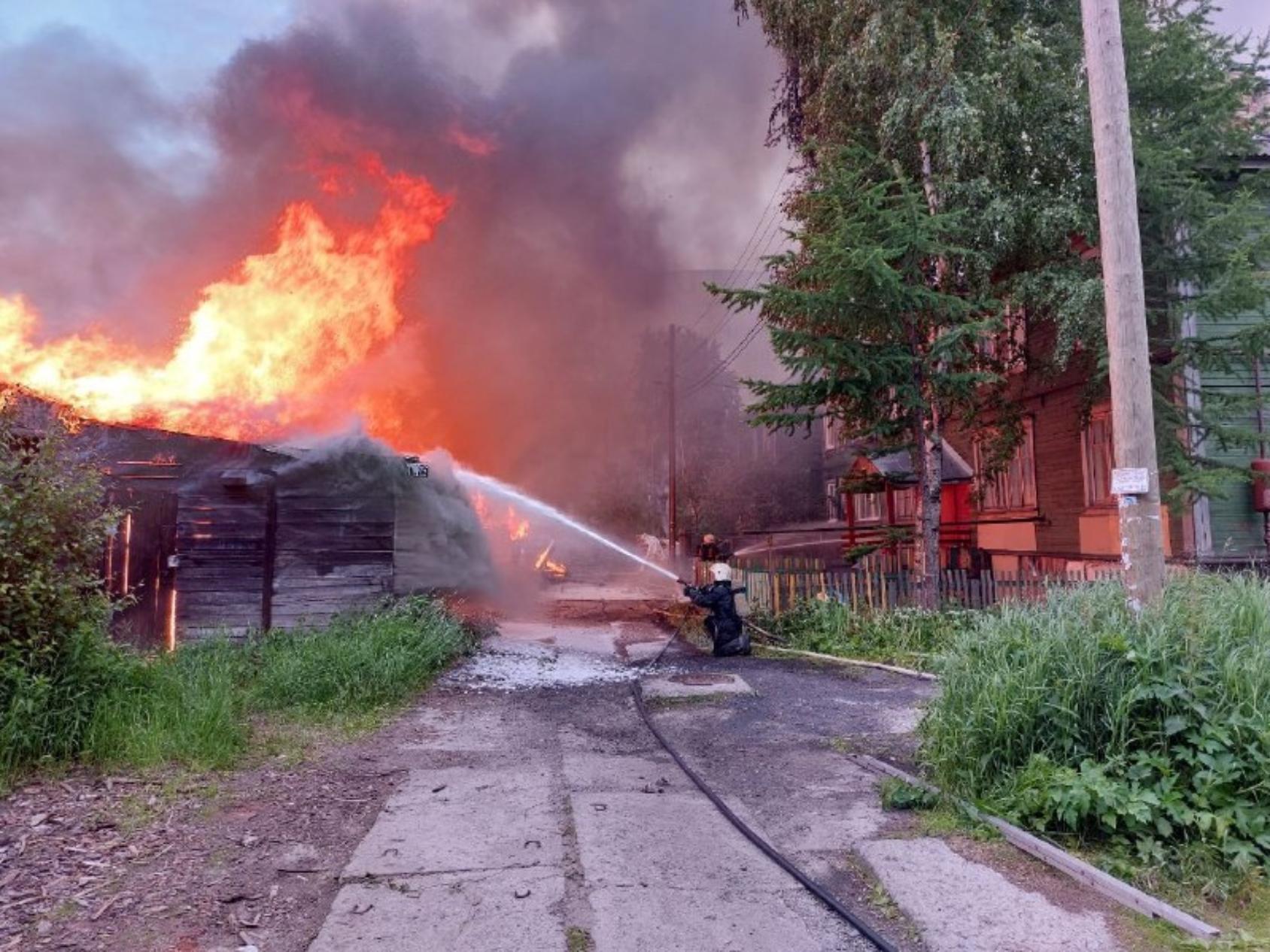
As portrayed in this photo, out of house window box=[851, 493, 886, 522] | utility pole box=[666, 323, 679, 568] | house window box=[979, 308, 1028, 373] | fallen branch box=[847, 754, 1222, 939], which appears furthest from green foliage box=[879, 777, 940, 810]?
utility pole box=[666, 323, 679, 568]

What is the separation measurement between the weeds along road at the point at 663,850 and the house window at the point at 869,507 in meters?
17.3

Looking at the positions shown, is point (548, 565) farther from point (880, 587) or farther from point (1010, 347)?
point (1010, 347)

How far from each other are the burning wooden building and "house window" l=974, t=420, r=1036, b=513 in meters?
10.4

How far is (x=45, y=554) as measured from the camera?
17.9 ft

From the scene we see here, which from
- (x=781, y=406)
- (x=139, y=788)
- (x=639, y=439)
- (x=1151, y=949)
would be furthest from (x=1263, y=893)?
(x=639, y=439)

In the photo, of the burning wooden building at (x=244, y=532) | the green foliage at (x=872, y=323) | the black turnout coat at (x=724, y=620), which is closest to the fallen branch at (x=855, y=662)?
the black turnout coat at (x=724, y=620)

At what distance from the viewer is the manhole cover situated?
868cm

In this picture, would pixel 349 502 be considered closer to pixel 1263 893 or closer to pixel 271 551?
pixel 271 551

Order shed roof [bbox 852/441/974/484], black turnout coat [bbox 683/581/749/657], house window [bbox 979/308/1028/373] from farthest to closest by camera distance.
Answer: shed roof [bbox 852/441/974/484], house window [bbox 979/308/1028/373], black turnout coat [bbox 683/581/749/657]

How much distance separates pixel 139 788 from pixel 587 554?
89.6 ft

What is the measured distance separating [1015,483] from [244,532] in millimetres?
13366

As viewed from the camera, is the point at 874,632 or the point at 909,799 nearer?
the point at 909,799

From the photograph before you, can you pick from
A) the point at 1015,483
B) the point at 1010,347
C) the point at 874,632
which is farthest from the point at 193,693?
the point at 1015,483

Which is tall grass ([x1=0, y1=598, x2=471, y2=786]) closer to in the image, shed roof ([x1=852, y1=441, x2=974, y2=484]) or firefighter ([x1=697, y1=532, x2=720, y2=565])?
firefighter ([x1=697, y1=532, x2=720, y2=565])
